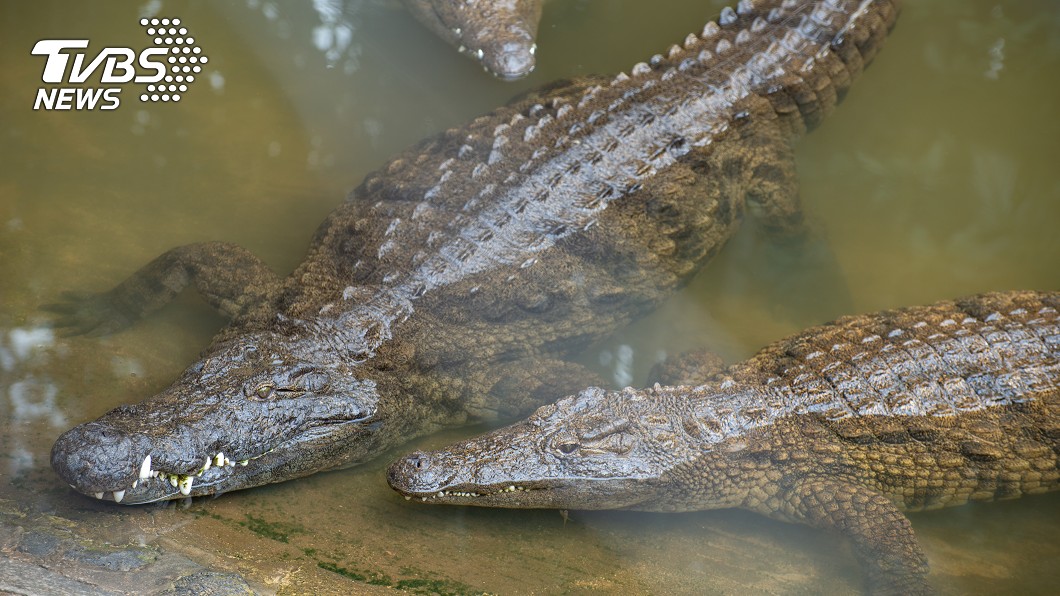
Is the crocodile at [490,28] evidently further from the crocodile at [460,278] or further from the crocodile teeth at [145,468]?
the crocodile teeth at [145,468]

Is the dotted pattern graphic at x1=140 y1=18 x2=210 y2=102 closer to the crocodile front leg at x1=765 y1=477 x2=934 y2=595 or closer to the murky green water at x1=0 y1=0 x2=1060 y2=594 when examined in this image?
the murky green water at x1=0 y1=0 x2=1060 y2=594

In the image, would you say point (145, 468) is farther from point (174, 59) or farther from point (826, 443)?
point (174, 59)

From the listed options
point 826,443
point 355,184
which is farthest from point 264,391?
point 826,443

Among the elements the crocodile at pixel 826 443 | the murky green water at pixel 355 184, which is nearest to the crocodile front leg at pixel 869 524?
the crocodile at pixel 826 443

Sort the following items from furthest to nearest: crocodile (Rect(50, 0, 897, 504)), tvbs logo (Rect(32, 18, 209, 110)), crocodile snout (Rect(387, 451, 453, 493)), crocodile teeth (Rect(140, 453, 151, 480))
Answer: tvbs logo (Rect(32, 18, 209, 110))
crocodile (Rect(50, 0, 897, 504))
crocodile snout (Rect(387, 451, 453, 493))
crocodile teeth (Rect(140, 453, 151, 480))

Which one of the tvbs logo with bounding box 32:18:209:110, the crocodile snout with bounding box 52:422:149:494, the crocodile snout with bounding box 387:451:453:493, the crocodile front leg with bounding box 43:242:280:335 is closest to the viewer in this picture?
the crocodile snout with bounding box 52:422:149:494

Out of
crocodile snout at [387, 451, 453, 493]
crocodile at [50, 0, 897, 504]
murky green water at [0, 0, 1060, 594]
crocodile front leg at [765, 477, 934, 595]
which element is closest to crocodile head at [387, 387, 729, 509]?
crocodile snout at [387, 451, 453, 493]

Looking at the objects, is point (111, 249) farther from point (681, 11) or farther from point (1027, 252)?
point (1027, 252)
